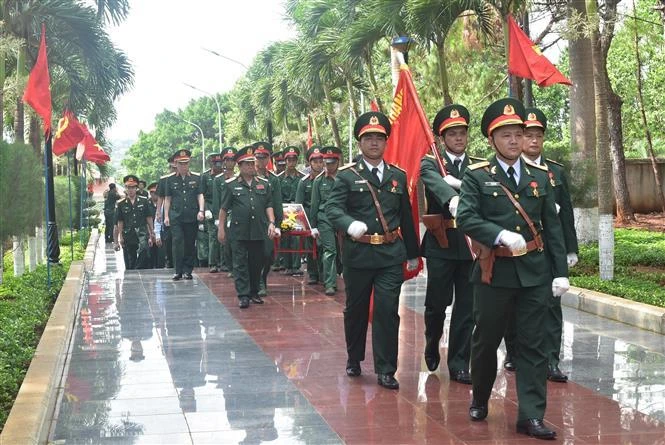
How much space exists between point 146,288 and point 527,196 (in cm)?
972

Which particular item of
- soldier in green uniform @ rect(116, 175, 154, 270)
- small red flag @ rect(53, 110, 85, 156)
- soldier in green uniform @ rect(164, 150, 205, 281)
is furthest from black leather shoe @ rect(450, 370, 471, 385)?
small red flag @ rect(53, 110, 85, 156)

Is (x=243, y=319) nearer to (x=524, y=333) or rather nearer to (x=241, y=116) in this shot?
(x=524, y=333)

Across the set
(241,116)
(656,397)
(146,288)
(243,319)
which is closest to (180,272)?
(146,288)

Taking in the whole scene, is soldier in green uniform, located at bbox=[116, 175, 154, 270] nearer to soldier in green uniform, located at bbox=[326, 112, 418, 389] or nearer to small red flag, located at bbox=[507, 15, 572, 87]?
small red flag, located at bbox=[507, 15, 572, 87]

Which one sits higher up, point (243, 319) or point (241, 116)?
point (241, 116)

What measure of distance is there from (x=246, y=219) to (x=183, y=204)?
2987mm

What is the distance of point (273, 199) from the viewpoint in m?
13.1

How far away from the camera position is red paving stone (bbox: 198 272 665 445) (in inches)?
251

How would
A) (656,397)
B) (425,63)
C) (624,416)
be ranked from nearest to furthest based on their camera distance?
(624,416) < (656,397) < (425,63)

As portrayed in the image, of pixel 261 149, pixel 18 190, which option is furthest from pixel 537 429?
pixel 18 190

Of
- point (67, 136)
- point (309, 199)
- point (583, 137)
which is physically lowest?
point (309, 199)

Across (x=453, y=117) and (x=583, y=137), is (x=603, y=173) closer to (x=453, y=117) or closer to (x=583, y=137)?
(x=583, y=137)

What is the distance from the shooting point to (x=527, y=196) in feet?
21.1

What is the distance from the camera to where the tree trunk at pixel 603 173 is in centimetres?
1338
